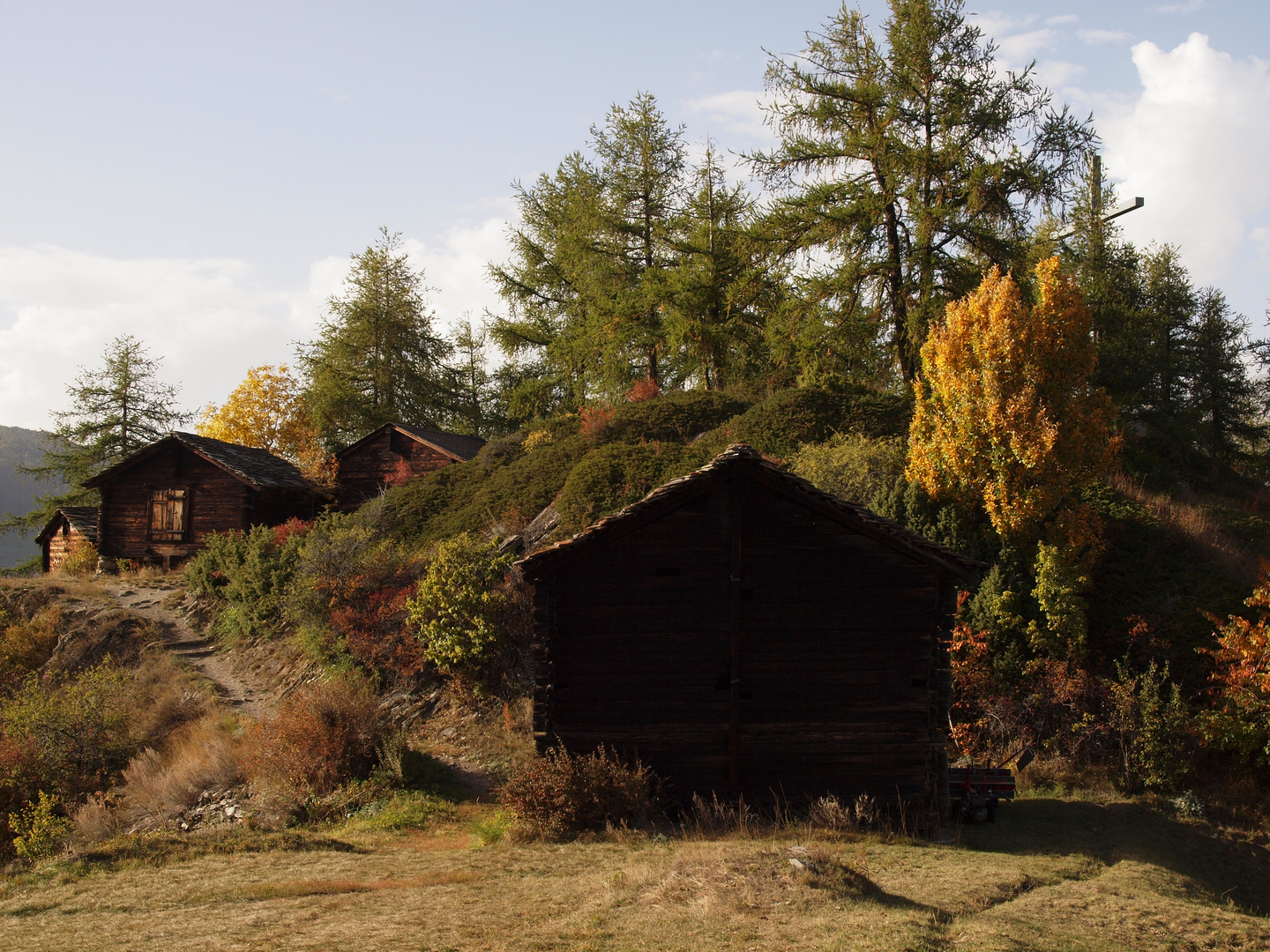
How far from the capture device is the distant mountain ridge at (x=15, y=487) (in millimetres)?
135625

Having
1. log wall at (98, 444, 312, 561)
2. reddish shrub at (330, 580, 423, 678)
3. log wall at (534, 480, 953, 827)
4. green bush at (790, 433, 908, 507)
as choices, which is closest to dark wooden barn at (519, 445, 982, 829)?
log wall at (534, 480, 953, 827)

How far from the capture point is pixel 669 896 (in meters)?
8.68

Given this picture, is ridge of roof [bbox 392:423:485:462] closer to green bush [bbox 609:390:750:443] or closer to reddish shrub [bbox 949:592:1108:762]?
green bush [bbox 609:390:750:443]

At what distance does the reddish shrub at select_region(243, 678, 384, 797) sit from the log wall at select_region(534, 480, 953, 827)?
5.01 meters

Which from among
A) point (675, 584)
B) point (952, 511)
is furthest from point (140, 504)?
point (952, 511)

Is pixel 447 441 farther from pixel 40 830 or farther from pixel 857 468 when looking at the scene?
pixel 40 830

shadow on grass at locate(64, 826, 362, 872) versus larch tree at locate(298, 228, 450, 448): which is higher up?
larch tree at locate(298, 228, 450, 448)

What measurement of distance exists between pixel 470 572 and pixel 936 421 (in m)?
11.2

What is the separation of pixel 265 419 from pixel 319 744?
112ft

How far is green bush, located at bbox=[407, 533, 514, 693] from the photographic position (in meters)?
18.4

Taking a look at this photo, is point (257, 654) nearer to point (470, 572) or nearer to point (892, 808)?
point (470, 572)

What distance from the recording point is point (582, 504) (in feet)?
71.5

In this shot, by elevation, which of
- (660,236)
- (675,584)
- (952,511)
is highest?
(660,236)

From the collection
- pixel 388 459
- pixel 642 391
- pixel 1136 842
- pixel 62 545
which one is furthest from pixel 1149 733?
pixel 62 545
